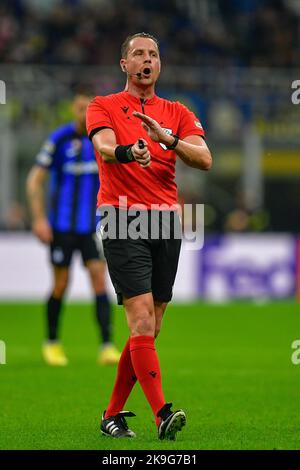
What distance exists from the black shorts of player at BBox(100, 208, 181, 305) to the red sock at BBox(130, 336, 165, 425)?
11.2 inches

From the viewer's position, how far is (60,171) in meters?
11.4

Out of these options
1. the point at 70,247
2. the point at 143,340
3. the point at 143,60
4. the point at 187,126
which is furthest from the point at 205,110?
the point at 143,340

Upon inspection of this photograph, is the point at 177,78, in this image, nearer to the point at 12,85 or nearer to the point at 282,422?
the point at 12,85

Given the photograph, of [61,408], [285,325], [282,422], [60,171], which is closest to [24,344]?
[60,171]

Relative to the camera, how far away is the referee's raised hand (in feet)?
20.2

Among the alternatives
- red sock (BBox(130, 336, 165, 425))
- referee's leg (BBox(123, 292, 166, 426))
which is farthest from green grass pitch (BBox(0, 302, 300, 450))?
referee's leg (BBox(123, 292, 166, 426))

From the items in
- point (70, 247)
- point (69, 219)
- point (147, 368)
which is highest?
point (69, 219)

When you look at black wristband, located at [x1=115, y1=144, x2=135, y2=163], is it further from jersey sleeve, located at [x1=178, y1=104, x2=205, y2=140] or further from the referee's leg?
the referee's leg

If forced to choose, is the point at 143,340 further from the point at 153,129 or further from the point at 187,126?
the point at 187,126

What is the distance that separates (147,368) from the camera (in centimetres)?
647

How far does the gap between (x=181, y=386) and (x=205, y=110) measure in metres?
15.6

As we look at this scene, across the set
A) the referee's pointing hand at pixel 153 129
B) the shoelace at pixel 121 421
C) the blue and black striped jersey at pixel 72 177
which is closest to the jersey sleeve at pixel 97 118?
the referee's pointing hand at pixel 153 129

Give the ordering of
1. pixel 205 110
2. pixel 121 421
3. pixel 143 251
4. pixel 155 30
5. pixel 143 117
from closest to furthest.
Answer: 1. pixel 143 117
2. pixel 143 251
3. pixel 121 421
4. pixel 205 110
5. pixel 155 30
